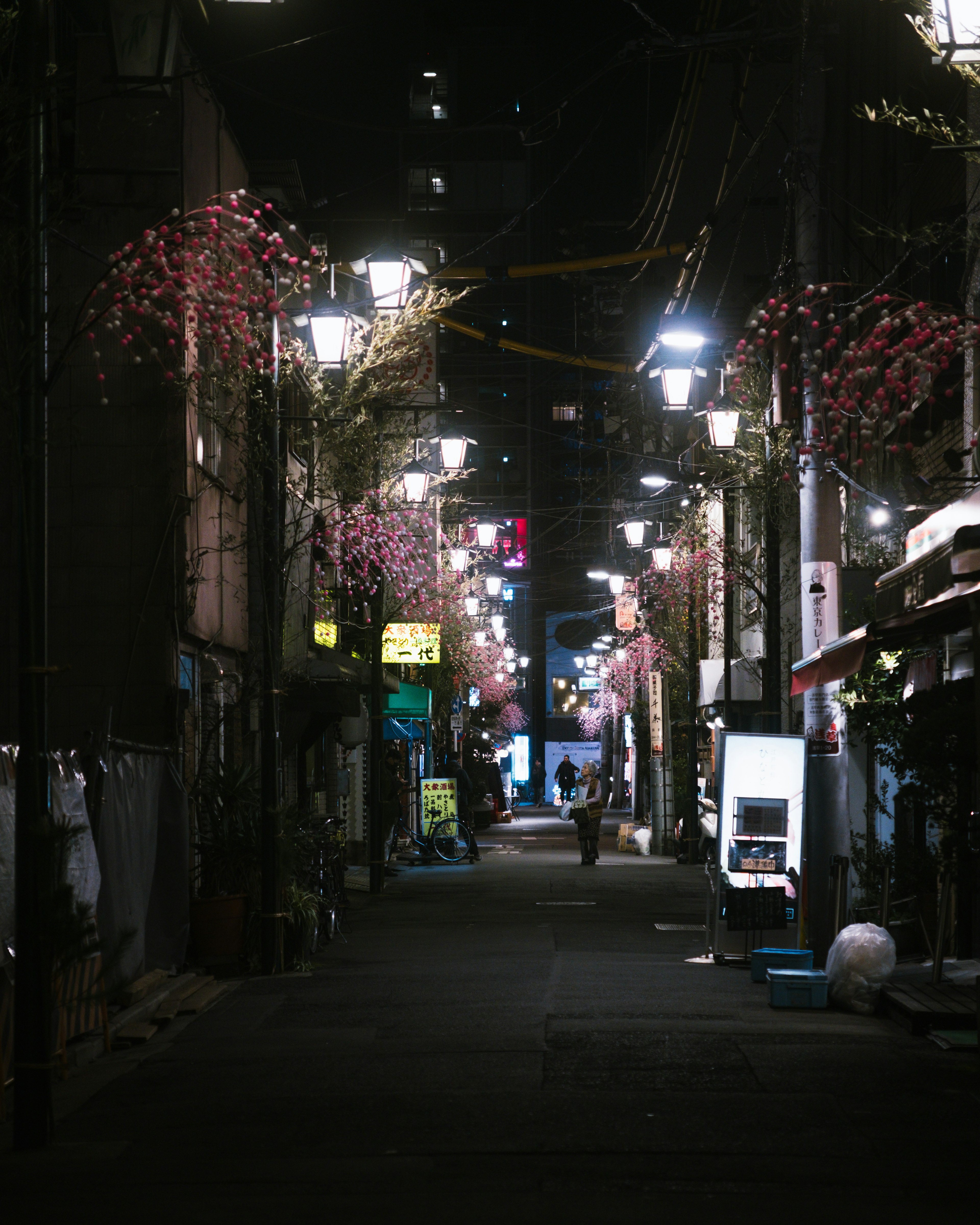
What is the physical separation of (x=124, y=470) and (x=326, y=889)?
5.46 metres

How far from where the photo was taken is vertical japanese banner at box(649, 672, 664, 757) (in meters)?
36.2

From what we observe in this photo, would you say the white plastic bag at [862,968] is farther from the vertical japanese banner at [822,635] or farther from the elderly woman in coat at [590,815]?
the elderly woman in coat at [590,815]

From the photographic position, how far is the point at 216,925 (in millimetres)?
14594

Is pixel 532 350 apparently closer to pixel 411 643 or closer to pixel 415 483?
pixel 415 483

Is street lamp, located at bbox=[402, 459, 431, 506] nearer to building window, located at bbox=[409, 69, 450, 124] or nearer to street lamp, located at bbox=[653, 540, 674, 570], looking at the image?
street lamp, located at bbox=[653, 540, 674, 570]

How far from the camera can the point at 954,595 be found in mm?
9797

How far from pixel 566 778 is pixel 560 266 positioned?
3454 centimetres

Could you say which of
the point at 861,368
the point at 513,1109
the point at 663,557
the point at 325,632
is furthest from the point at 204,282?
the point at 663,557

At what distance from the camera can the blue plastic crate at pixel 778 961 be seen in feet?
43.0

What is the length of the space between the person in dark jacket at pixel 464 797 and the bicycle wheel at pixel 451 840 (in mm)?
142

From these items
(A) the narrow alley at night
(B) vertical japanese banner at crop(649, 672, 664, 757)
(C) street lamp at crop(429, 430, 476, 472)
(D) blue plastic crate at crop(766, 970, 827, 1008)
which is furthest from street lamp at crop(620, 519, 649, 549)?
(D) blue plastic crate at crop(766, 970, 827, 1008)

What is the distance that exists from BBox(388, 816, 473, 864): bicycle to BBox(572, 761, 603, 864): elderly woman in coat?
2.59m

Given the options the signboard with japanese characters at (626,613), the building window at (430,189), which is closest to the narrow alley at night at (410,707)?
the signboard with japanese characters at (626,613)

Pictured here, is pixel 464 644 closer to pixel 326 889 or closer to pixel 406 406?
pixel 406 406
